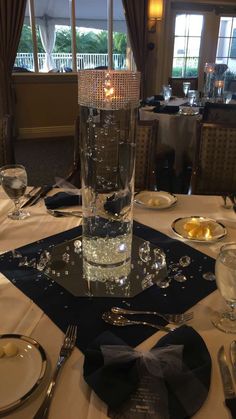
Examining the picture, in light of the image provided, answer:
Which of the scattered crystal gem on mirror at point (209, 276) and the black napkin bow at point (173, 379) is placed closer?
the black napkin bow at point (173, 379)

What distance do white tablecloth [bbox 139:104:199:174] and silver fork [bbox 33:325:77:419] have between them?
8.82 ft

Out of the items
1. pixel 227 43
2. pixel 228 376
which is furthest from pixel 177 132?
pixel 227 43

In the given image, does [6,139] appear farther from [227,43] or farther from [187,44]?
[227,43]

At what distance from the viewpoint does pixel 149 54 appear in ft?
18.1

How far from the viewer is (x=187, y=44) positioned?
18.4 feet

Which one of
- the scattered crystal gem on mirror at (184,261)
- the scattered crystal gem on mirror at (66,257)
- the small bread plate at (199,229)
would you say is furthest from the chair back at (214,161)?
the scattered crystal gem on mirror at (66,257)

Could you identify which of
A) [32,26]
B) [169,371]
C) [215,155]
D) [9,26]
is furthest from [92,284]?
[32,26]

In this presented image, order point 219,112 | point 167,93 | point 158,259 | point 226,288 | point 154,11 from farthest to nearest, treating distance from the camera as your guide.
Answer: point 154,11 < point 167,93 < point 219,112 < point 158,259 < point 226,288

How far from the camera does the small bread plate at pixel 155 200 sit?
1341 mm

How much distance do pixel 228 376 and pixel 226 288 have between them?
17cm

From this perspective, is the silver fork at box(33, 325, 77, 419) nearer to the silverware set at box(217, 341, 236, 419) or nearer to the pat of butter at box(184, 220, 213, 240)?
the silverware set at box(217, 341, 236, 419)

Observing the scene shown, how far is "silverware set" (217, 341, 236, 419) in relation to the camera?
23.1 inches

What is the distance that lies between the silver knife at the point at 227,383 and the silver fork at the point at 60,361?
0.29 metres

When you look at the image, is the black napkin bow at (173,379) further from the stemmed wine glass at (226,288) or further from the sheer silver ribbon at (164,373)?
the stemmed wine glass at (226,288)
